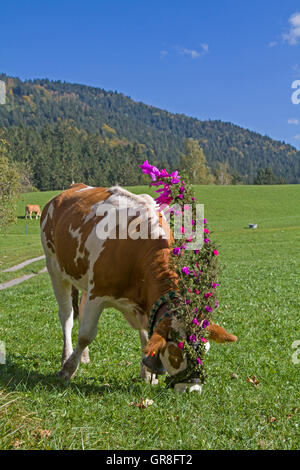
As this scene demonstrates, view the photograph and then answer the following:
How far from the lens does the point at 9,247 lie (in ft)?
136

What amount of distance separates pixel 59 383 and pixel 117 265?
206 cm

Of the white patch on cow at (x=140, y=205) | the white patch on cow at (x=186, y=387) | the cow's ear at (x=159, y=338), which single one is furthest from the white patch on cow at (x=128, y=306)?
the white patch on cow at (x=186, y=387)

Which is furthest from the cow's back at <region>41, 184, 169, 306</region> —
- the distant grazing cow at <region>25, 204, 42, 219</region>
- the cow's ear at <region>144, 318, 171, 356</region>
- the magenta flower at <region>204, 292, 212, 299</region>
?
the distant grazing cow at <region>25, 204, 42, 219</region>

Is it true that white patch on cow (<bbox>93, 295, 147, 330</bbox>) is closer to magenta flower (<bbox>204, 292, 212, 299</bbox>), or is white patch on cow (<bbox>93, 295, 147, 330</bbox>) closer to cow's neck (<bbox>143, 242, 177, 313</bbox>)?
cow's neck (<bbox>143, 242, 177, 313</bbox>)

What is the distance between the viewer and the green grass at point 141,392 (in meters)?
4.21

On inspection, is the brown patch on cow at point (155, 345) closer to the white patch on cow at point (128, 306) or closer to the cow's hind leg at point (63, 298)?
the white patch on cow at point (128, 306)

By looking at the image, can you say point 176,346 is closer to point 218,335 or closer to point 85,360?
point 218,335

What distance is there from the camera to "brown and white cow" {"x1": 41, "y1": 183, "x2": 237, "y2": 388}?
5.10 m

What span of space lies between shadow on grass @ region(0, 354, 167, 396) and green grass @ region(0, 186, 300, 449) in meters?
0.02

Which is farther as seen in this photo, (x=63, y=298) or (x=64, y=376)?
(x=63, y=298)

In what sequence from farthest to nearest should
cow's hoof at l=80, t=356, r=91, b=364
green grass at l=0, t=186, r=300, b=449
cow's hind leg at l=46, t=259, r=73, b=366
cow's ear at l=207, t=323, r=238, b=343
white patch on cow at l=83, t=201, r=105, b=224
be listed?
cow's hind leg at l=46, t=259, r=73, b=366 → cow's hoof at l=80, t=356, r=91, b=364 → white patch on cow at l=83, t=201, r=105, b=224 → cow's ear at l=207, t=323, r=238, b=343 → green grass at l=0, t=186, r=300, b=449

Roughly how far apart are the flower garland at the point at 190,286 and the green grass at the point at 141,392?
2.09 feet

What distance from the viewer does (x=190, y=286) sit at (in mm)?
4844

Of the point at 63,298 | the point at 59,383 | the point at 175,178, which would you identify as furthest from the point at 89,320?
the point at 175,178
